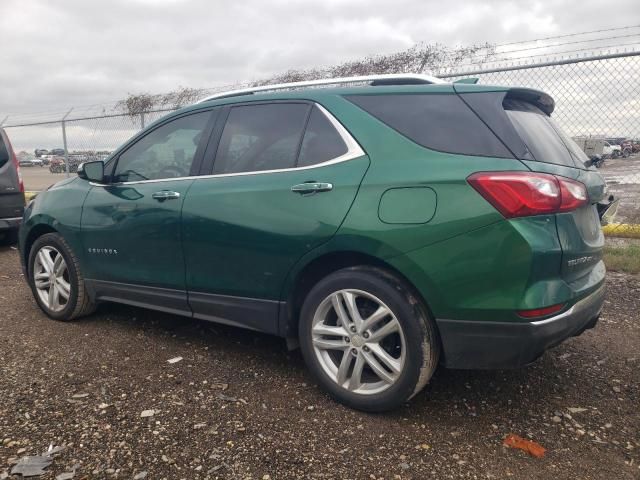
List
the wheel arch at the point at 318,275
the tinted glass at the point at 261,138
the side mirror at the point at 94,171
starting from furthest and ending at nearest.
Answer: the side mirror at the point at 94,171
the tinted glass at the point at 261,138
the wheel arch at the point at 318,275

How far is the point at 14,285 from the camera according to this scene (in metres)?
5.49

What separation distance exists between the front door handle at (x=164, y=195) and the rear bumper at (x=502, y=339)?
1.89m

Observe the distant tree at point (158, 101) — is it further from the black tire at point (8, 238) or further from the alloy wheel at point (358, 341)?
the alloy wheel at point (358, 341)

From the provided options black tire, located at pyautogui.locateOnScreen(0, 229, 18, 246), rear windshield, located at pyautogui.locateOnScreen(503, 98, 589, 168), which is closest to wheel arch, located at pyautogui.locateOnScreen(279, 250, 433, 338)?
rear windshield, located at pyautogui.locateOnScreen(503, 98, 589, 168)

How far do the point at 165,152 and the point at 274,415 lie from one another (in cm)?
199

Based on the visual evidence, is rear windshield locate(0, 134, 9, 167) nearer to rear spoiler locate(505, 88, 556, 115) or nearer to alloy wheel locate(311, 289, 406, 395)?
alloy wheel locate(311, 289, 406, 395)

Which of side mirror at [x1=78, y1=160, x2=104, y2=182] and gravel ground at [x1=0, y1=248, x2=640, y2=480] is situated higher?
side mirror at [x1=78, y1=160, x2=104, y2=182]

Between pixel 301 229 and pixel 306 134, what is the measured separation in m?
0.59

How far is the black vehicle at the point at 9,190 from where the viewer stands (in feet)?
22.9

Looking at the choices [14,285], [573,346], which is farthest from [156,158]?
[573,346]

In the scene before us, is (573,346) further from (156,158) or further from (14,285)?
(14,285)

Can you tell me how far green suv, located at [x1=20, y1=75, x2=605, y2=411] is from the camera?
7.82 ft

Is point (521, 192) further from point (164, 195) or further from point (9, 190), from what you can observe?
point (9, 190)

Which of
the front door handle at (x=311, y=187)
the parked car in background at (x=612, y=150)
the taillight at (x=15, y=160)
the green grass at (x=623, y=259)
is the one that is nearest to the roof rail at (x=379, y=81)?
the front door handle at (x=311, y=187)
